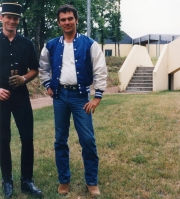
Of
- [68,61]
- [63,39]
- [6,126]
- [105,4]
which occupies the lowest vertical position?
[6,126]

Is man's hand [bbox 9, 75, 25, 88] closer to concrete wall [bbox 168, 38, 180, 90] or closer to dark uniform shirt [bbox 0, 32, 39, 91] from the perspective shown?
dark uniform shirt [bbox 0, 32, 39, 91]

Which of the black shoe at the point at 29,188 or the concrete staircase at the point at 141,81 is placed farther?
the concrete staircase at the point at 141,81

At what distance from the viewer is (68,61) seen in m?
3.75

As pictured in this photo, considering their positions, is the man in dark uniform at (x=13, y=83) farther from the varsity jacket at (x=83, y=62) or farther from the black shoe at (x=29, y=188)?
the varsity jacket at (x=83, y=62)

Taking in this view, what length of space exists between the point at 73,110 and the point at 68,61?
541 mm

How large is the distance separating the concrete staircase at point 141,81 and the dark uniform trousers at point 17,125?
1377 cm

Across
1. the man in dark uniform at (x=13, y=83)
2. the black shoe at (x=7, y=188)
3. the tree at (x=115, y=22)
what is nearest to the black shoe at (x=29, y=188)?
the man in dark uniform at (x=13, y=83)

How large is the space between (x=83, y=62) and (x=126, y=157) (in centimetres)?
222

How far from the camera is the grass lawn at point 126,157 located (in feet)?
13.5

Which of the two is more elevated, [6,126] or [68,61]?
[68,61]

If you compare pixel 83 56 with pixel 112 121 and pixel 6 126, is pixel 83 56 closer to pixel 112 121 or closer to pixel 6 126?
pixel 6 126

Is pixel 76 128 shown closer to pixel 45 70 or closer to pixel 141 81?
pixel 45 70

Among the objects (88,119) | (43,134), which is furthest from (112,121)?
(88,119)

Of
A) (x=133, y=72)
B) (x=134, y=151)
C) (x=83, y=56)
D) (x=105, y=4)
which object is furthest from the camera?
(x=105, y=4)
